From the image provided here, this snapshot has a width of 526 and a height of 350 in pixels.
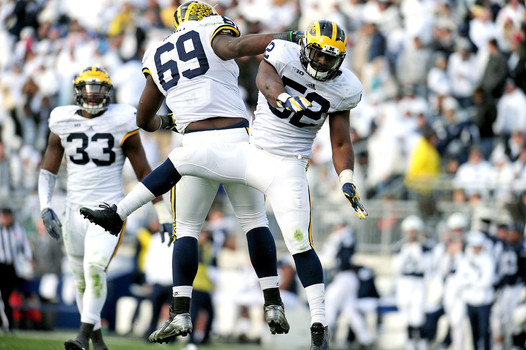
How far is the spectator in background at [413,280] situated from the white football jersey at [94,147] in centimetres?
649

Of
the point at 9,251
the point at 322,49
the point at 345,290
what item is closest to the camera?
the point at 322,49

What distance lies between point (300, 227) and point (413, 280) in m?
7.27

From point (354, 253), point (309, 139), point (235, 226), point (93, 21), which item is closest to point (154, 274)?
point (235, 226)

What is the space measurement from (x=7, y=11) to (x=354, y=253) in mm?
11242

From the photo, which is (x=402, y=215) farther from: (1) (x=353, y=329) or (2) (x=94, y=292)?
(2) (x=94, y=292)

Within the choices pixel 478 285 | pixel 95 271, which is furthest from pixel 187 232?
pixel 478 285

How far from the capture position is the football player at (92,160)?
8.28 metres

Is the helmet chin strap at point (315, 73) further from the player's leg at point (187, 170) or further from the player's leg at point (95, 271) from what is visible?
the player's leg at point (95, 271)

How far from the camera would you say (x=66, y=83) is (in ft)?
62.5

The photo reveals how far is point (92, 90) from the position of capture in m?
8.29

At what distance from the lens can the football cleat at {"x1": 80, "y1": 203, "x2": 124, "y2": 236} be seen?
7080mm

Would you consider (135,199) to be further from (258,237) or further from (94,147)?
(94,147)

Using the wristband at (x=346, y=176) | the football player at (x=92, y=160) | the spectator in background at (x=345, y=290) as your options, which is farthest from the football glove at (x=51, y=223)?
the spectator in background at (x=345, y=290)

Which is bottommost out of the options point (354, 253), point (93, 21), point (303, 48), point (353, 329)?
point (353, 329)
